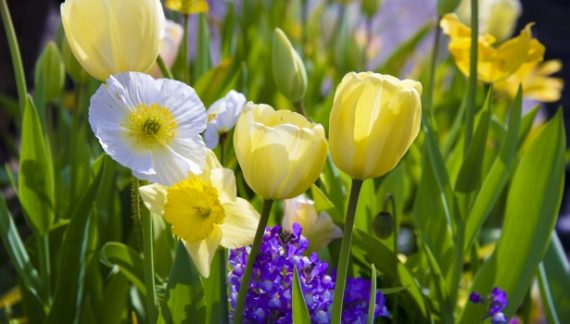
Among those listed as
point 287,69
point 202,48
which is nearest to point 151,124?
point 287,69

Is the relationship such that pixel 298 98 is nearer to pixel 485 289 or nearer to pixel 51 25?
pixel 485 289

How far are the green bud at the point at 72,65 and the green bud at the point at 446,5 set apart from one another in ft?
1.41

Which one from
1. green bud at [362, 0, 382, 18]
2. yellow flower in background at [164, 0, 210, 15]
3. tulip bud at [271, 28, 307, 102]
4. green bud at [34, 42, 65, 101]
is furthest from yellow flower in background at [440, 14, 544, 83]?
green bud at [362, 0, 382, 18]

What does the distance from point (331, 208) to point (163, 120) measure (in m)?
0.34

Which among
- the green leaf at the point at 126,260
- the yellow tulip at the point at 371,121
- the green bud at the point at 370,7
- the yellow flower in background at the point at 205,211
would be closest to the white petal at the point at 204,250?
the yellow flower in background at the point at 205,211

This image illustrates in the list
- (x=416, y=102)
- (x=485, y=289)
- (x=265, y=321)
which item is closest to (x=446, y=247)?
(x=485, y=289)

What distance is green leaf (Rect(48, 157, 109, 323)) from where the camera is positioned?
873mm

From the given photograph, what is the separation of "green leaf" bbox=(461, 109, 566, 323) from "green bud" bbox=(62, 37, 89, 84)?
0.53 m

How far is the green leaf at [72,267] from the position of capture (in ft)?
2.86

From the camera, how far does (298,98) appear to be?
3.04 ft

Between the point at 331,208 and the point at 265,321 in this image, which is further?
the point at 331,208

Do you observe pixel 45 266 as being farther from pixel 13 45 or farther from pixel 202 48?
pixel 202 48

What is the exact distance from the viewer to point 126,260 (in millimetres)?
861

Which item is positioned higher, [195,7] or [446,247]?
[195,7]
